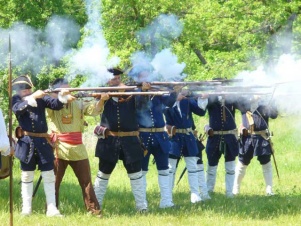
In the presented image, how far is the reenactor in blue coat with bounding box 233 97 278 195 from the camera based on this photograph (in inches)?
461

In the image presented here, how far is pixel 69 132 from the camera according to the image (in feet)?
31.1

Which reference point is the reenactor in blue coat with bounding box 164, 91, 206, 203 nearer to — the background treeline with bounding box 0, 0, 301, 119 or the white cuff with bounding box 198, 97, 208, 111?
the white cuff with bounding box 198, 97, 208, 111

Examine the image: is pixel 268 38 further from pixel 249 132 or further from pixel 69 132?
pixel 69 132

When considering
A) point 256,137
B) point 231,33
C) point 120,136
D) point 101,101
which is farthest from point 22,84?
point 231,33

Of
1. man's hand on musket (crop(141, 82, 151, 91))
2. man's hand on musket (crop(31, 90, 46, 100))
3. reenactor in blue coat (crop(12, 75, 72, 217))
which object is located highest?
man's hand on musket (crop(141, 82, 151, 91))

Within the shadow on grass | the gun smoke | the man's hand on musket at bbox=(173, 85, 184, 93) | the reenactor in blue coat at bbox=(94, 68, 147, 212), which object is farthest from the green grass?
the gun smoke

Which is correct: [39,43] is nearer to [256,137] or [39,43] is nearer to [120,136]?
[120,136]

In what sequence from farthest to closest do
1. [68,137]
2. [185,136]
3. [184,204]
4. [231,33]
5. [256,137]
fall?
[231,33] → [256,137] → [185,136] → [184,204] → [68,137]

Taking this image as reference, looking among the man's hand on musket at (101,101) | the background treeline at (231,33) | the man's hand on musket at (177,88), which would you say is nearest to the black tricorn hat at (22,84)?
the man's hand on musket at (101,101)

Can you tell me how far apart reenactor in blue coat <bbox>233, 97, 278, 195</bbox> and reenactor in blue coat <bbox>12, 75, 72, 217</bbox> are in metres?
3.73

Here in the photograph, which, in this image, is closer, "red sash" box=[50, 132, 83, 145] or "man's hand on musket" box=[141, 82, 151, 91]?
"man's hand on musket" box=[141, 82, 151, 91]

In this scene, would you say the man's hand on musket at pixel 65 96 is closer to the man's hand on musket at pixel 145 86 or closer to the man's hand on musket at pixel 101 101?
the man's hand on musket at pixel 101 101

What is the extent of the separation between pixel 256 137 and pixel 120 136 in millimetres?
3084

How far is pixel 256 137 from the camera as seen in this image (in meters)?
11.8
